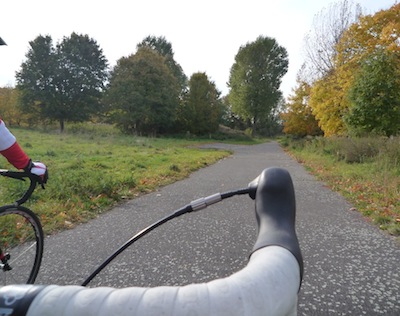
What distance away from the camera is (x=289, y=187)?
0.95 metres

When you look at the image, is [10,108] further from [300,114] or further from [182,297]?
[182,297]

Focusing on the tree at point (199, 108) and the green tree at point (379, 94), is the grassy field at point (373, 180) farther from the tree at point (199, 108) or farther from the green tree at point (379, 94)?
the tree at point (199, 108)

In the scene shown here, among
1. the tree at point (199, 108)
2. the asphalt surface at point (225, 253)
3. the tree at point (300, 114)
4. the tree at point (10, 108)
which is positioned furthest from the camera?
the tree at point (199, 108)

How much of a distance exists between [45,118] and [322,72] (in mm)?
34657

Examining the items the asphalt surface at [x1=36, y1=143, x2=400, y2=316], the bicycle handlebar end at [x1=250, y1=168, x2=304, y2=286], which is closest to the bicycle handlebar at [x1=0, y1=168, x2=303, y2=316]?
the bicycle handlebar end at [x1=250, y1=168, x2=304, y2=286]

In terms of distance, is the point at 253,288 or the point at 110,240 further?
the point at 110,240

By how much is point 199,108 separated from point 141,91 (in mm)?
9447

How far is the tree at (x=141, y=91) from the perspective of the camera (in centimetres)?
3253

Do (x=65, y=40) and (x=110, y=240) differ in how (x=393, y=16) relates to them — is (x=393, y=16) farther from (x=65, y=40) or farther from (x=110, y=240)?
(x=65, y=40)

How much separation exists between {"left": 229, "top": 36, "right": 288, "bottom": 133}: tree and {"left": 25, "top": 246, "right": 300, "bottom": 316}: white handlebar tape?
4269cm

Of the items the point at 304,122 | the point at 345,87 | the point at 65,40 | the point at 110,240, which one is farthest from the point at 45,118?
the point at 110,240

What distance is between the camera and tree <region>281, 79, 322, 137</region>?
2258 centimetres

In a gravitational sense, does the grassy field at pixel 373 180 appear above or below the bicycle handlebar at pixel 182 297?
below

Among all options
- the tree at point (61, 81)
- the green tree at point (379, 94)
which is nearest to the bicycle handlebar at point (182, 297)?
the green tree at point (379, 94)
